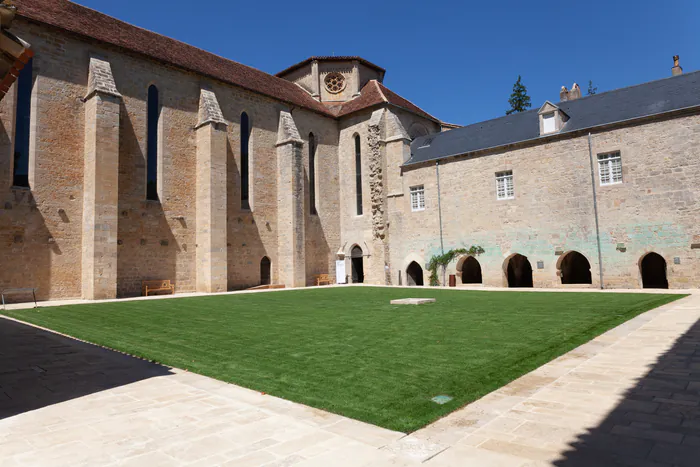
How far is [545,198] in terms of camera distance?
20438 mm

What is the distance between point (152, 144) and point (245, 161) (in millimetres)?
5087

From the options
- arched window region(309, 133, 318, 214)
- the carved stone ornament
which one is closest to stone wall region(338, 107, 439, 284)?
arched window region(309, 133, 318, 214)

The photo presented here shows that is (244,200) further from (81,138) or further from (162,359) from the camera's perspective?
(162,359)

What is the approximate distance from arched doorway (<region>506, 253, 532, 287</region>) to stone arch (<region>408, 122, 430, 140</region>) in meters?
10.8

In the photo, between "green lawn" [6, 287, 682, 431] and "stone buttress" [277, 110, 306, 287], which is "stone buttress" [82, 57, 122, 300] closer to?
"green lawn" [6, 287, 682, 431]

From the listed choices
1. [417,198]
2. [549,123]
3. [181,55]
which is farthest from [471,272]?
[181,55]

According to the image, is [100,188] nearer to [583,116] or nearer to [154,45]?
[154,45]

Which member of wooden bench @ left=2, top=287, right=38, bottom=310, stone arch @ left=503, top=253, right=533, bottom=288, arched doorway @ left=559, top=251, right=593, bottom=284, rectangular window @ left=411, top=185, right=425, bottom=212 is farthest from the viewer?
rectangular window @ left=411, top=185, right=425, bottom=212

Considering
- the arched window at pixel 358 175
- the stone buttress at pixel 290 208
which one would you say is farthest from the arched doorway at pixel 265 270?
the arched window at pixel 358 175

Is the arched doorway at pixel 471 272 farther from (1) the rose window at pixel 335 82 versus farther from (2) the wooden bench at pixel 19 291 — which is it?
(2) the wooden bench at pixel 19 291

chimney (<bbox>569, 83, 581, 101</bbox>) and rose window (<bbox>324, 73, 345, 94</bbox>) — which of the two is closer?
chimney (<bbox>569, 83, 581, 101</bbox>)

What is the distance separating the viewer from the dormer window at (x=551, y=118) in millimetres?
20406

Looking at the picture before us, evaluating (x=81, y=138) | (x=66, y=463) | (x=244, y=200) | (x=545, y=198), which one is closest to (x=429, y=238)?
(x=545, y=198)

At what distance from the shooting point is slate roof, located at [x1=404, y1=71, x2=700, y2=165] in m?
17.9
